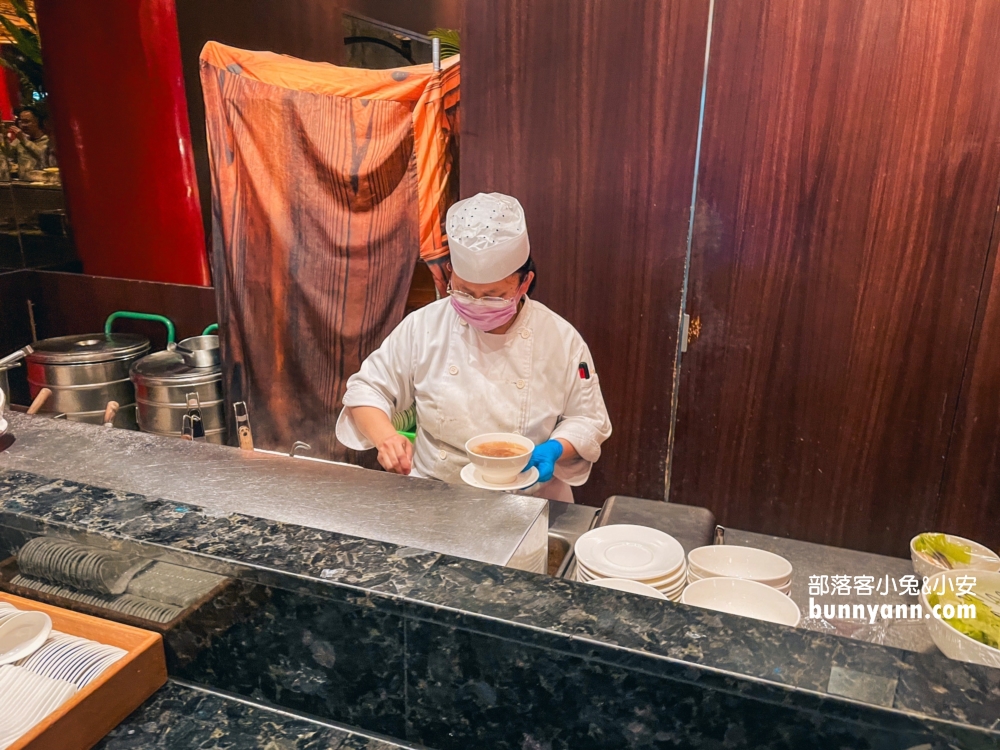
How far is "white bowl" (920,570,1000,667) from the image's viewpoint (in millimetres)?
1046

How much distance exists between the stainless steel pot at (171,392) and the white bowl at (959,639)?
3.49 m

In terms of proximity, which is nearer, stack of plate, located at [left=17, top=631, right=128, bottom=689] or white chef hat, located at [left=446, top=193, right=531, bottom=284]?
stack of plate, located at [left=17, top=631, right=128, bottom=689]

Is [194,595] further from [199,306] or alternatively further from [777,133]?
[199,306]

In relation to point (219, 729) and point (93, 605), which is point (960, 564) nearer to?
point (219, 729)

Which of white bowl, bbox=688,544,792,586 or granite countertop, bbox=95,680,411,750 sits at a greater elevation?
white bowl, bbox=688,544,792,586

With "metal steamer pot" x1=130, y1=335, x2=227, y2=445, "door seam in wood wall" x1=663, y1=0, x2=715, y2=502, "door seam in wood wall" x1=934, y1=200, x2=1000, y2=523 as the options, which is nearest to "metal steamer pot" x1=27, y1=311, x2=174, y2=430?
"metal steamer pot" x1=130, y1=335, x2=227, y2=445

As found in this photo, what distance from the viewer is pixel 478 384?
2400 mm

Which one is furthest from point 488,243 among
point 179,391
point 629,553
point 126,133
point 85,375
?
point 126,133

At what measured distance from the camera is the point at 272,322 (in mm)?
3715

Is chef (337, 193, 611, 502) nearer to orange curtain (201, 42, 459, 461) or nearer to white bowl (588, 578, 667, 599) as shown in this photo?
white bowl (588, 578, 667, 599)

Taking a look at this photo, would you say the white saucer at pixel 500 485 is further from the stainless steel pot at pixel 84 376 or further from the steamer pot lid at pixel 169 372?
the stainless steel pot at pixel 84 376

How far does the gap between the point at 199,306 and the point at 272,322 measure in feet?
2.76

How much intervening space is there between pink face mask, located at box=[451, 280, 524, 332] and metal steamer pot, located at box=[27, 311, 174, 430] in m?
2.59

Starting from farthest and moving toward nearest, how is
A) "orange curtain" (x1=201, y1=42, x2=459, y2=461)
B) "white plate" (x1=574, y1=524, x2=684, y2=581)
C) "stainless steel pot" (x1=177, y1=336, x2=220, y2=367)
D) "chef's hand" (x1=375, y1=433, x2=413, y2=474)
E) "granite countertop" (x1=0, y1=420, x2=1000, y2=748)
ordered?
"stainless steel pot" (x1=177, y1=336, x2=220, y2=367), "orange curtain" (x1=201, y1=42, x2=459, y2=461), "chef's hand" (x1=375, y1=433, x2=413, y2=474), "white plate" (x1=574, y1=524, x2=684, y2=581), "granite countertop" (x1=0, y1=420, x2=1000, y2=748)
